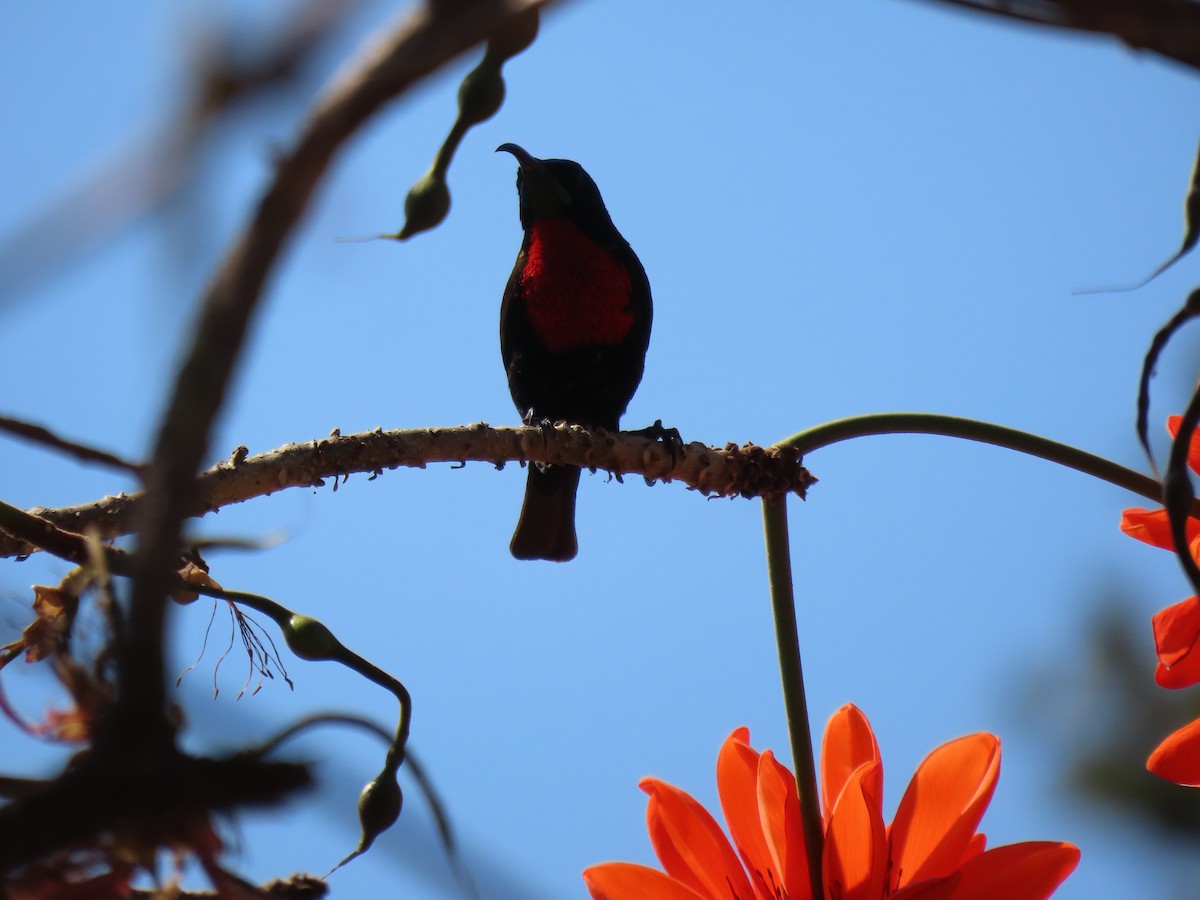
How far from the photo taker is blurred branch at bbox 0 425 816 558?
1397 millimetres

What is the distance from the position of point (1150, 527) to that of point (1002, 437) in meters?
0.16

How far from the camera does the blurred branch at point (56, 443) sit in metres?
1.02

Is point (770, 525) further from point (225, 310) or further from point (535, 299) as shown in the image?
point (535, 299)

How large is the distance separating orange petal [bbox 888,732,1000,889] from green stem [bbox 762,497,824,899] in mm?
64

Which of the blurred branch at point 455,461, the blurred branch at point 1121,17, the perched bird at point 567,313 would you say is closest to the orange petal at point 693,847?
the blurred branch at point 455,461

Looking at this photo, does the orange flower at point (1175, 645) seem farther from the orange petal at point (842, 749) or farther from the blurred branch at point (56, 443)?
the blurred branch at point (56, 443)

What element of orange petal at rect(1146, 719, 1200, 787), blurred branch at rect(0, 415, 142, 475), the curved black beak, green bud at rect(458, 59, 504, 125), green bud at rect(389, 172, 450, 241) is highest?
the curved black beak

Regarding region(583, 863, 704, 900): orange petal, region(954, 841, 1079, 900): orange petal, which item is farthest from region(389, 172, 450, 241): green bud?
region(954, 841, 1079, 900): orange petal

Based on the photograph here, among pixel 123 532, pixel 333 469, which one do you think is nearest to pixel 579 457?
pixel 333 469

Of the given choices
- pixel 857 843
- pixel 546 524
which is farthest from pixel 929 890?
pixel 546 524

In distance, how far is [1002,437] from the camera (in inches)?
45.4

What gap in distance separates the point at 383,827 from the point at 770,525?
48 centimetres

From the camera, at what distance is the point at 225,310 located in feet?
1.27

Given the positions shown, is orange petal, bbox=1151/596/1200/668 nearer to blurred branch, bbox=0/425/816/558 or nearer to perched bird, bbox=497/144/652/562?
blurred branch, bbox=0/425/816/558
